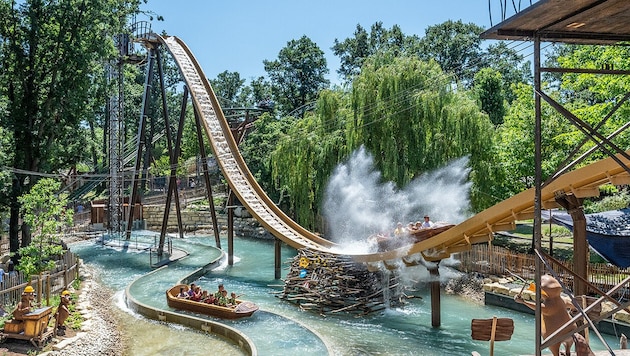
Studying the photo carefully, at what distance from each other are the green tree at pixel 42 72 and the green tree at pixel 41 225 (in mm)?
4020

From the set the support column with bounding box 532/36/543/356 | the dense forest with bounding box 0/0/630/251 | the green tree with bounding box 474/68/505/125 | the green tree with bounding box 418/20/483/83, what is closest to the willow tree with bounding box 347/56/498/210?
the dense forest with bounding box 0/0/630/251

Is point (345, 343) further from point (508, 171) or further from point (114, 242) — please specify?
point (114, 242)

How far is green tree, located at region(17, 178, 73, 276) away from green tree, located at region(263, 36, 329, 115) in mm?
35274

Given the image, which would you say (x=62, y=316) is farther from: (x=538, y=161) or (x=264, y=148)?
(x=264, y=148)

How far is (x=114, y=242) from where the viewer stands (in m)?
25.7

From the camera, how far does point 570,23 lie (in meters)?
4.79

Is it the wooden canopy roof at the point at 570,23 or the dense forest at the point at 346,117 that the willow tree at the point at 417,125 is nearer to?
the dense forest at the point at 346,117

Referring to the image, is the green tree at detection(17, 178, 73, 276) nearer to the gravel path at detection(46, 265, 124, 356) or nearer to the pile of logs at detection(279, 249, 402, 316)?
the gravel path at detection(46, 265, 124, 356)

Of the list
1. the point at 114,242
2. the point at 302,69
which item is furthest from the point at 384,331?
the point at 302,69

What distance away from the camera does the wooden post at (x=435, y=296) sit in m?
13.3

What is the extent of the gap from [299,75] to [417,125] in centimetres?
3216

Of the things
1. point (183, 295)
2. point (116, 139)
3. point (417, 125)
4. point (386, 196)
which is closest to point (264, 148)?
point (116, 139)

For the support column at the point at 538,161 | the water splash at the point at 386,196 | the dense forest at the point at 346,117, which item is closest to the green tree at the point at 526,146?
the dense forest at the point at 346,117

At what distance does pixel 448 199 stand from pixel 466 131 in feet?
8.08
